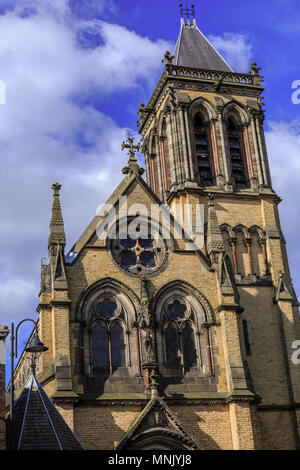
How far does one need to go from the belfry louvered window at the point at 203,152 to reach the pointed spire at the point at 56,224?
1114 cm

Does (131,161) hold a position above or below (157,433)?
above

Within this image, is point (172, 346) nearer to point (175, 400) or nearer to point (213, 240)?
point (175, 400)

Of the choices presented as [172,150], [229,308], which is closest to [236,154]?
[172,150]

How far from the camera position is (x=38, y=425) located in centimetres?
2441

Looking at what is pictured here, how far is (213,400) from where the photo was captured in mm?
30141

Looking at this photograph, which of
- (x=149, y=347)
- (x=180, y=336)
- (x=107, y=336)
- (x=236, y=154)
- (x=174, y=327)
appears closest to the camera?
(x=149, y=347)

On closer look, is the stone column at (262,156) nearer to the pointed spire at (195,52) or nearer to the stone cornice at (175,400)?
the pointed spire at (195,52)

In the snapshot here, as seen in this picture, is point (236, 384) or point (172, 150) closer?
point (236, 384)

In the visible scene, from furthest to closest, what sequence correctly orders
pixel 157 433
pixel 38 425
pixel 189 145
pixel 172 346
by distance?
pixel 189 145 < pixel 172 346 < pixel 157 433 < pixel 38 425

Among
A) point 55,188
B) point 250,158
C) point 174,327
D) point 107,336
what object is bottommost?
point 107,336

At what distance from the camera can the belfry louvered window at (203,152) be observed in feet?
137

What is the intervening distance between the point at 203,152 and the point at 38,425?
72.1ft

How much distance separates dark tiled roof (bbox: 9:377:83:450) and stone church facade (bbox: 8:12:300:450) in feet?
8.49

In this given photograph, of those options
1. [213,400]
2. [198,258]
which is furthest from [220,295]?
[213,400]
